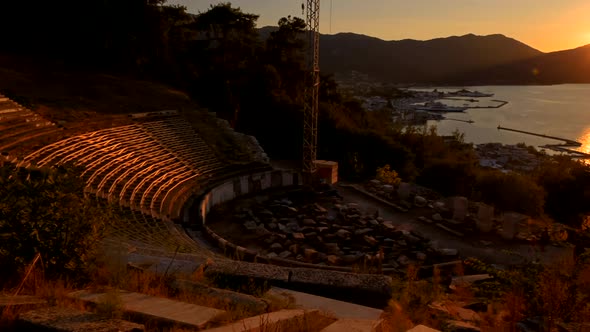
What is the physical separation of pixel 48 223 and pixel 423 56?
190 m

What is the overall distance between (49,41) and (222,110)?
13.9 m

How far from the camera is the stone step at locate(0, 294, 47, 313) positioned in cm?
427

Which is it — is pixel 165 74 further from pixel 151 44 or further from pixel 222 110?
pixel 222 110

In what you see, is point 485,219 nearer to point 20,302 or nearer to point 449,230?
point 449,230

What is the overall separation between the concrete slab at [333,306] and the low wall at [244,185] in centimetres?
1256

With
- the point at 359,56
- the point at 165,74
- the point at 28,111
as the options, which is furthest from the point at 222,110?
the point at 359,56

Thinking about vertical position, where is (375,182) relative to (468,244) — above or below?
above

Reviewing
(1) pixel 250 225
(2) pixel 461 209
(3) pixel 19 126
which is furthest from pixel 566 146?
(3) pixel 19 126

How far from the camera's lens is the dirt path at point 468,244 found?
15972 millimetres

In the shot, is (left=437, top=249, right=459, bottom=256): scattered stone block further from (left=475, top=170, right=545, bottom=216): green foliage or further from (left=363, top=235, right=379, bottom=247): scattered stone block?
(left=475, top=170, right=545, bottom=216): green foliage

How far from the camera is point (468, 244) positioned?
18.7 m

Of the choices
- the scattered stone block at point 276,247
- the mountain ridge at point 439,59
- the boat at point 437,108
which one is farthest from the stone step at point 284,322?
the mountain ridge at point 439,59

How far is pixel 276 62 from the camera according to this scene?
1875 inches

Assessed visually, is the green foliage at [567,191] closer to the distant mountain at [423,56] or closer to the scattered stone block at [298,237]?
the scattered stone block at [298,237]
